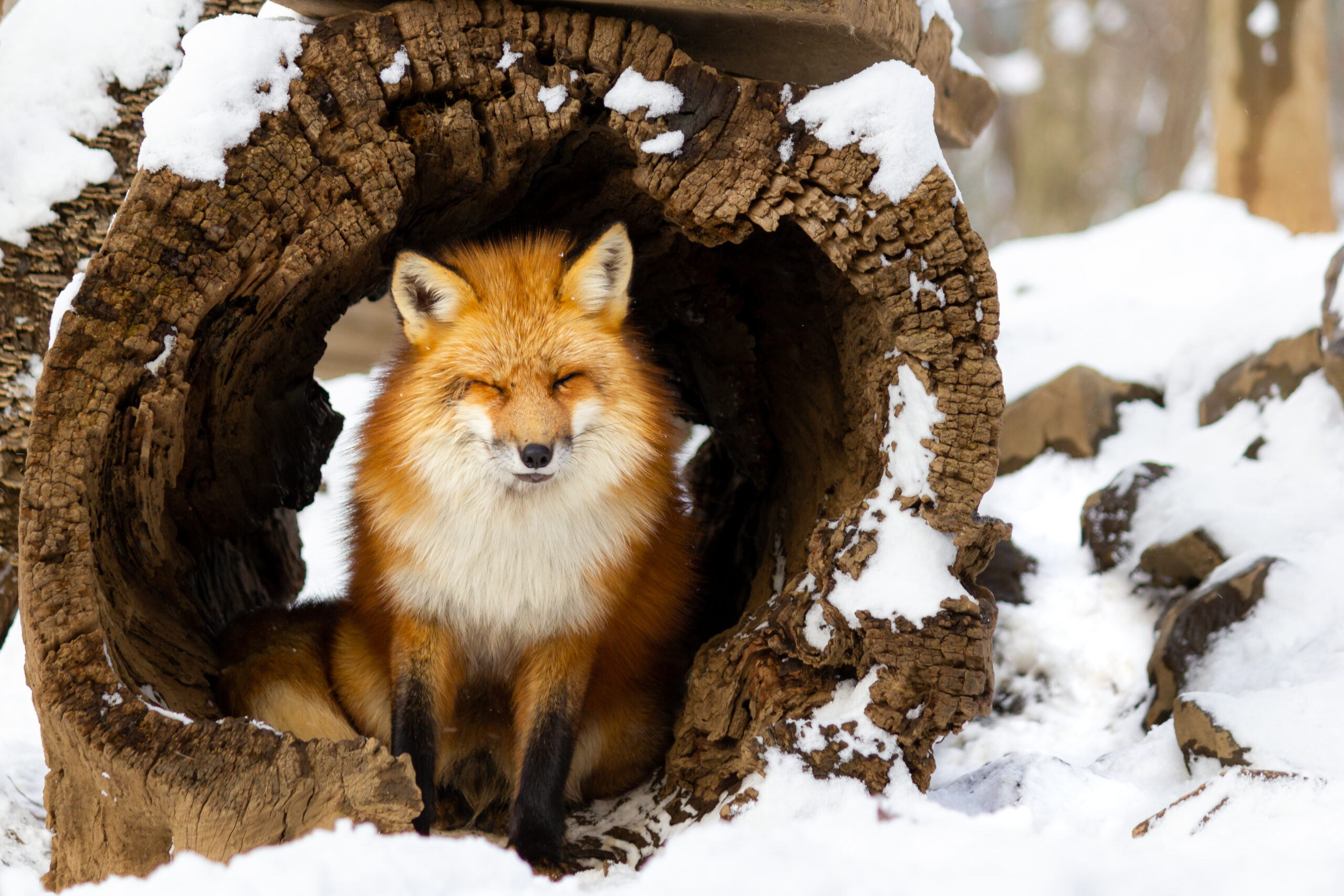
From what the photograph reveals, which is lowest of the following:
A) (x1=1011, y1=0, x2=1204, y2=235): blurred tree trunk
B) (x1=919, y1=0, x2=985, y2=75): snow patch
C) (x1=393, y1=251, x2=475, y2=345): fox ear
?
(x1=393, y1=251, x2=475, y2=345): fox ear

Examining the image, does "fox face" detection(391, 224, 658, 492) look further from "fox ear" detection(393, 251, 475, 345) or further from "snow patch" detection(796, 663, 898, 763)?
"snow patch" detection(796, 663, 898, 763)

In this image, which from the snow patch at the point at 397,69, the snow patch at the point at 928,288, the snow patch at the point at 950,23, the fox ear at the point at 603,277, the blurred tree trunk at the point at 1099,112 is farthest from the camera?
the blurred tree trunk at the point at 1099,112

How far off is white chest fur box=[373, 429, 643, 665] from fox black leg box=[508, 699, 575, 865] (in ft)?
0.96

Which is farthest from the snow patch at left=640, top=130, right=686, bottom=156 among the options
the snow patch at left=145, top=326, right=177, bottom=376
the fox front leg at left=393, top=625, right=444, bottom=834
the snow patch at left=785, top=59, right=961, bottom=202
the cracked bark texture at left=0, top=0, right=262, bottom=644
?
the cracked bark texture at left=0, top=0, right=262, bottom=644

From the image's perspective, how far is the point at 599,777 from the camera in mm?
3727

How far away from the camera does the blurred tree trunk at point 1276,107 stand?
8938mm

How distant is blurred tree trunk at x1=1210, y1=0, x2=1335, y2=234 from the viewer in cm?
894

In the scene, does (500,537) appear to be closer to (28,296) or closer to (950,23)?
(28,296)

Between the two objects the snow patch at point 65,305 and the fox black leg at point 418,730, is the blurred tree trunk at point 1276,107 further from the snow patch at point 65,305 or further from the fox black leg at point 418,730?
the snow patch at point 65,305

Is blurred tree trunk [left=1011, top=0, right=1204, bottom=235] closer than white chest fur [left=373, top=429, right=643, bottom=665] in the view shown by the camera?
No

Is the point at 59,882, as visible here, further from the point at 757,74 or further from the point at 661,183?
the point at 757,74

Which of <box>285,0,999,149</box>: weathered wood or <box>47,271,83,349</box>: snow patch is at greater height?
<box>285,0,999,149</box>: weathered wood

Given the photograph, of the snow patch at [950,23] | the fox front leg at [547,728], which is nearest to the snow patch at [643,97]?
the snow patch at [950,23]

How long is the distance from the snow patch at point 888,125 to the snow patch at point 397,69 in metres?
1.16
